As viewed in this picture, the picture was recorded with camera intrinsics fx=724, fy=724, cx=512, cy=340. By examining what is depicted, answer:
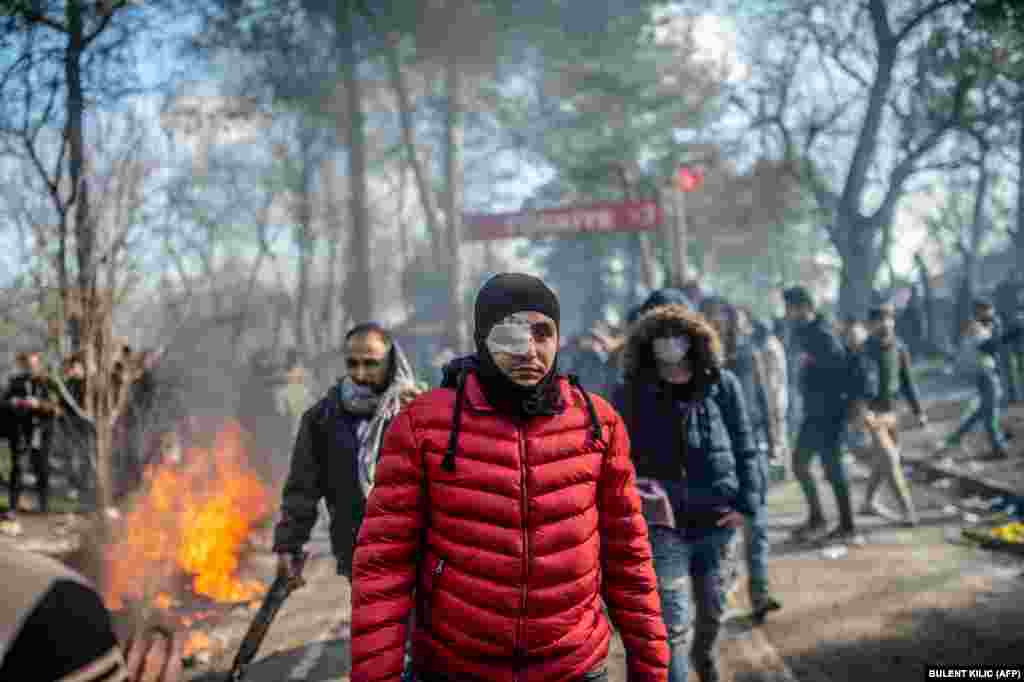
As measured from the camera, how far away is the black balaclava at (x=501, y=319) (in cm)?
205

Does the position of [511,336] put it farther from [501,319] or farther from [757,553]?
[757,553]

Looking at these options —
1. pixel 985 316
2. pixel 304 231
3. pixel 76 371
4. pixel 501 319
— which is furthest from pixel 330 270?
pixel 501 319

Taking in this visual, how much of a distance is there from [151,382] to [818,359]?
8.19 m

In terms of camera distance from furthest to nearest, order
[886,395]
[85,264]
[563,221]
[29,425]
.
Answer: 1. [563,221]
2. [29,425]
3. [886,395]
4. [85,264]

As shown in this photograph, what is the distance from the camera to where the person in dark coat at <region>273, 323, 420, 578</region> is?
3.62 metres

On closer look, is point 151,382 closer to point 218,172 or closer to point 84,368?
point 84,368

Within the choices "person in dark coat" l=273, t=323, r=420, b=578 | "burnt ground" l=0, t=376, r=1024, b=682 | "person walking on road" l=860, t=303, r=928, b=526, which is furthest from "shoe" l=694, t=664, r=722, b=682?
"person walking on road" l=860, t=303, r=928, b=526

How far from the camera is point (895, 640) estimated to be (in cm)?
456

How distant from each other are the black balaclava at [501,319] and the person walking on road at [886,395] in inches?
244

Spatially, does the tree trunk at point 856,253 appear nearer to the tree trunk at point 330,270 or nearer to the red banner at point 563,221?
the red banner at point 563,221

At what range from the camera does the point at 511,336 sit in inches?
81.0

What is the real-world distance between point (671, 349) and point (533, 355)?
1.78 meters

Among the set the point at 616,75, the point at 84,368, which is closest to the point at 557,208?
Result: the point at 616,75

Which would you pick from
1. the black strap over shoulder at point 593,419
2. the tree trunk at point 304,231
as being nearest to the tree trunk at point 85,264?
the black strap over shoulder at point 593,419
